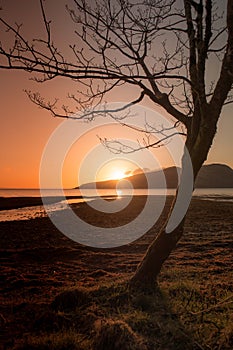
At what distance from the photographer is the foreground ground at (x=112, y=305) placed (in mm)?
4848

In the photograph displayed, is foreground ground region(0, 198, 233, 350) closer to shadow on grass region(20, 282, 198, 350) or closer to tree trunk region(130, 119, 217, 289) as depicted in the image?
shadow on grass region(20, 282, 198, 350)

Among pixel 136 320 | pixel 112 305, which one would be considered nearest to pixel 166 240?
pixel 112 305

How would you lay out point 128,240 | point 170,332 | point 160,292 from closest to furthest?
point 170,332 → point 160,292 → point 128,240

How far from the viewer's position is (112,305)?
21.1 ft

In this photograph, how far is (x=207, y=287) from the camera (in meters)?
7.71

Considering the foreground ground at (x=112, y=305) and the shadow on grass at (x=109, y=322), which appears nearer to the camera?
the shadow on grass at (x=109, y=322)

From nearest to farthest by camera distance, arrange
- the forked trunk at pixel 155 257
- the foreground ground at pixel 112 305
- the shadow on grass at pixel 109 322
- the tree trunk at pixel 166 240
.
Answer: the shadow on grass at pixel 109 322 < the foreground ground at pixel 112 305 < the tree trunk at pixel 166 240 < the forked trunk at pixel 155 257

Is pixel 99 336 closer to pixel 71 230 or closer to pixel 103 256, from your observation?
pixel 103 256

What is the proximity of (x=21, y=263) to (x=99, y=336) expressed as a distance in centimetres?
776

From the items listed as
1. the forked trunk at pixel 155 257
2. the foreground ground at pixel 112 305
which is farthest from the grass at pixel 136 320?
the forked trunk at pixel 155 257

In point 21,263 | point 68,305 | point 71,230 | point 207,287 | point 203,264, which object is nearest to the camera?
point 68,305

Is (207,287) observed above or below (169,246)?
below

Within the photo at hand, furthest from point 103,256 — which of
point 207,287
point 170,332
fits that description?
point 170,332

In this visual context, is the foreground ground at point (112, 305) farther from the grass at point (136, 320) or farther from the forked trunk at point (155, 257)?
the forked trunk at point (155, 257)
